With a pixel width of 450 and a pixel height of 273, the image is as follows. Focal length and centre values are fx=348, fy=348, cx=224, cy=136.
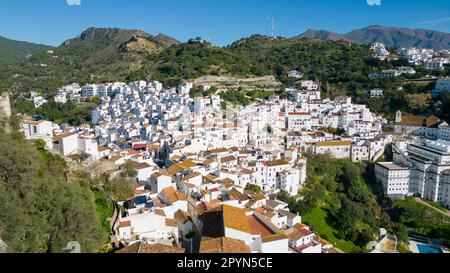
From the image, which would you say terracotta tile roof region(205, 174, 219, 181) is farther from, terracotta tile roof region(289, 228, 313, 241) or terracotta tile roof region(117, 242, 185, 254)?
terracotta tile roof region(117, 242, 185, 254)

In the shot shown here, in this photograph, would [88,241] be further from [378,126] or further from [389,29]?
[389,29]

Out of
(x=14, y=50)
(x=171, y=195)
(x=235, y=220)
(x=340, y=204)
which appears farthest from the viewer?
(x=14, y=50)

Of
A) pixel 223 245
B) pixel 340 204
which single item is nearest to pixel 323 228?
pixel 340 204

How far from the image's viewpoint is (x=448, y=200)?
49.6ft

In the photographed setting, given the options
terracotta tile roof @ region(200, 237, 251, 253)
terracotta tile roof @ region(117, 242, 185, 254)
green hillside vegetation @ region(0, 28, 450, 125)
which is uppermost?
green hillside vegetation @ region(0, 28, 450, 125)

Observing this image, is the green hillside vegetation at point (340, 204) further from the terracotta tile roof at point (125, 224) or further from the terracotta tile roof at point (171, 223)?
the terracotta tile roof at point (125, 224)

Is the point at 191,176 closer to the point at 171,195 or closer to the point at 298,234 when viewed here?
the point at 171,195

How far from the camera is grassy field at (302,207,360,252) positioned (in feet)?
37.8

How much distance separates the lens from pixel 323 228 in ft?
40.1

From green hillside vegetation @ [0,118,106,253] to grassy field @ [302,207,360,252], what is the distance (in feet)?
25.8

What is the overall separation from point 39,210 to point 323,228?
943 cm

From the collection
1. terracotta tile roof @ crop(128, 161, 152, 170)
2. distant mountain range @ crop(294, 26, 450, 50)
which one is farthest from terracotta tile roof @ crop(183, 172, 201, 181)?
distant mountain range @ crop(294, 26, 450, 50)

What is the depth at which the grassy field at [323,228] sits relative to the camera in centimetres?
1152

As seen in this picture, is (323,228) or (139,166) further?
(323,228)
